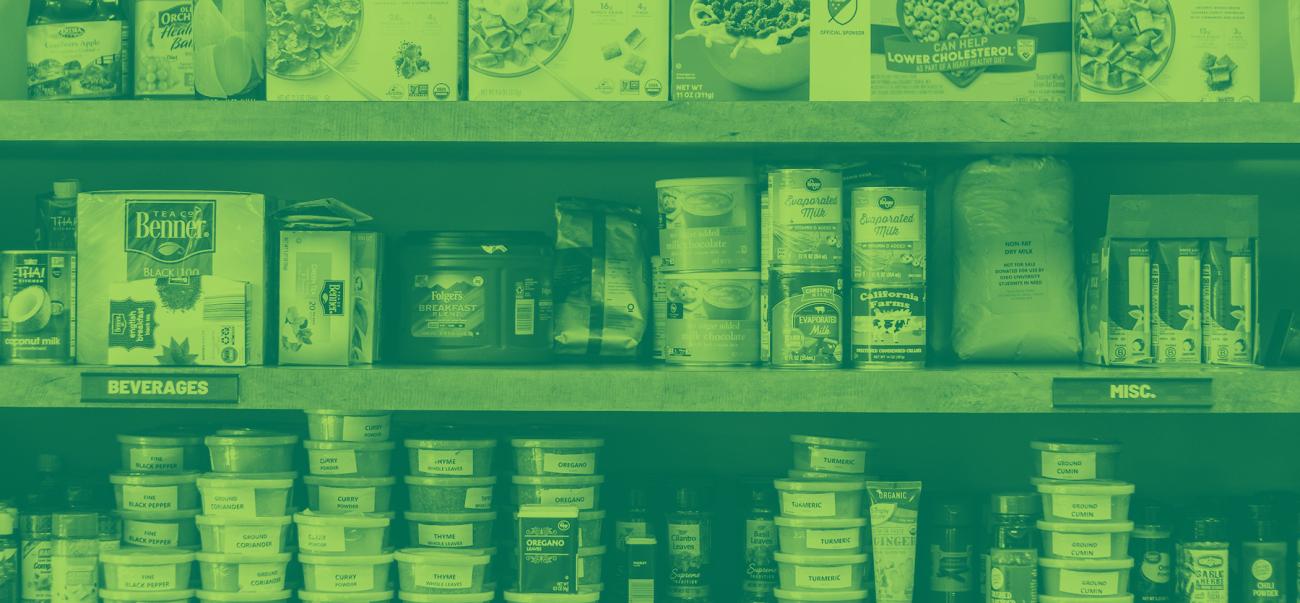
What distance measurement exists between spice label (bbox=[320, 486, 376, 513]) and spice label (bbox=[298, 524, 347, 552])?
4 centimetres

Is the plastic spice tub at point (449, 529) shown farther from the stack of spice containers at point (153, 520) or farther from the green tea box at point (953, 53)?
the green tea box at point (953, 53)

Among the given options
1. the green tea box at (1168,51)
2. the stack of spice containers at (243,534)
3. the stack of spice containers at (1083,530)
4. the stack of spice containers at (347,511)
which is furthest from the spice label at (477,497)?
the green tea box at (1168,51)

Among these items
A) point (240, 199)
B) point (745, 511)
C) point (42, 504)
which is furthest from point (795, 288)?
point (42, 504)

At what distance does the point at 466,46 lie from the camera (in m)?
1.84

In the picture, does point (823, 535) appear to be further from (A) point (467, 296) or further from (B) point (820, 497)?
(A) point (467, 296)

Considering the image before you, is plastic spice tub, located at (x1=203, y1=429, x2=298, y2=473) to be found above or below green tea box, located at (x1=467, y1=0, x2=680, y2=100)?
below

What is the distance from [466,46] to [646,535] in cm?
80

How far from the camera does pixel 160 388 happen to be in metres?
1.72

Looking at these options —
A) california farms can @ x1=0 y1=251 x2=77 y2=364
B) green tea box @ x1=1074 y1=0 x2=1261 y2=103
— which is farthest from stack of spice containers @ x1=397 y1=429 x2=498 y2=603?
green tea box @ x1=1074 y1=0 x2=1261 y2=103

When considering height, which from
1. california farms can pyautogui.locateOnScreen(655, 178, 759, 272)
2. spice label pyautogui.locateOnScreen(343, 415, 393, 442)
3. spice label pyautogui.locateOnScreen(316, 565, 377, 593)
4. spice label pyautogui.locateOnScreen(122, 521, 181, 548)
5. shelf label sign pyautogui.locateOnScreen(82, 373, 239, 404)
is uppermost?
california farms can pyautogui.locateOnScreen(655, 178, 759, 272)

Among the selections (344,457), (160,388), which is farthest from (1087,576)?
(160,388)

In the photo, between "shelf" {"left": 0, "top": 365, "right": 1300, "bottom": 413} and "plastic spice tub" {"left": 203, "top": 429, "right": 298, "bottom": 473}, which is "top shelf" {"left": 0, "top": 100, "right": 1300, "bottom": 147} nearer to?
"shelf" {"left": 0, "top": 365, "right": 1300, "bottom": 413}

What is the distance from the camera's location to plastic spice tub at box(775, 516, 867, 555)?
1774mm

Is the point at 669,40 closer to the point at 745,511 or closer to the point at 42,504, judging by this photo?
the point at 745,511
